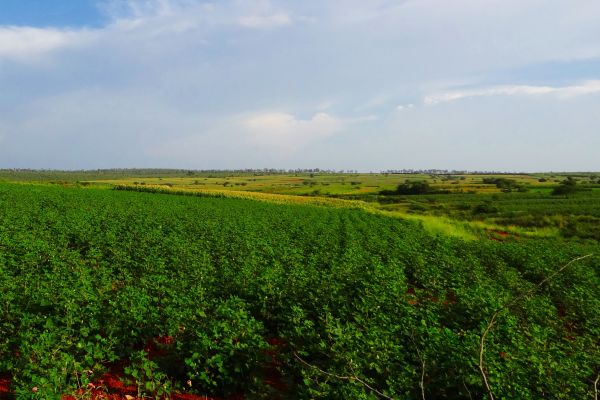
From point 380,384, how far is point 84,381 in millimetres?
5099

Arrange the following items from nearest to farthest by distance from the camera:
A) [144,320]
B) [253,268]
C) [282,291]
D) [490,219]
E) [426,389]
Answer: [426,389], [144,320], [282,291], [253,268], [490,219]

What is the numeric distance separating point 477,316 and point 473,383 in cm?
407

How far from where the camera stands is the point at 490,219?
57000 millimetres

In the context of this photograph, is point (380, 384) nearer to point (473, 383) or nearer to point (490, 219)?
point (473, 383)

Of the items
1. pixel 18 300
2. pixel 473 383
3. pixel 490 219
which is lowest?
pixel 490 219

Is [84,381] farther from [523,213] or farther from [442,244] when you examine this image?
[523,213]

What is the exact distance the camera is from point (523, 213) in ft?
193

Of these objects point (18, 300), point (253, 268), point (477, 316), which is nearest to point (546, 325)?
point (477, 316)

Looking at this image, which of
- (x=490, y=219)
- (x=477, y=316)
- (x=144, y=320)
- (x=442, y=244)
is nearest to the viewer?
(x=144, y=320)

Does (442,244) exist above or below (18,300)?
below

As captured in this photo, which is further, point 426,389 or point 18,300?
point 18,300

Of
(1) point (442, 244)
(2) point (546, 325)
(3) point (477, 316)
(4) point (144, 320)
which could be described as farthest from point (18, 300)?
(1) point (442, 244)

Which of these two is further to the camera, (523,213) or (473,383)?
(523,213)

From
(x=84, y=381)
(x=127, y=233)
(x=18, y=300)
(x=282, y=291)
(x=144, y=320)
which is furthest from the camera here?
(x=127, y=233)
